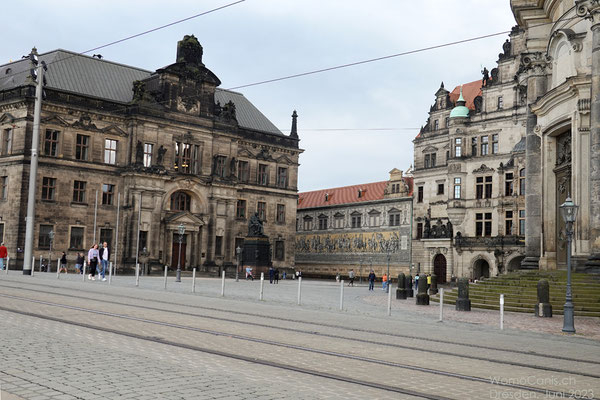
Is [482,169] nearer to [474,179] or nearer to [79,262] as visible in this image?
[474,179]

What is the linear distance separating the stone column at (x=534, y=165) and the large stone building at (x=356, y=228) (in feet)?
125

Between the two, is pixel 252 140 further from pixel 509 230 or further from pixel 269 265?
pixel 509 230

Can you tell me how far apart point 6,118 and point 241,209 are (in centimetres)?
2309

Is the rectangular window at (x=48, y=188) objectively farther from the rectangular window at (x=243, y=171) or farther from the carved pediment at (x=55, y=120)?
the rectangular window at (x=243, y=171)

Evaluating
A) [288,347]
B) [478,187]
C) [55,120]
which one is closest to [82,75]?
[55,120]

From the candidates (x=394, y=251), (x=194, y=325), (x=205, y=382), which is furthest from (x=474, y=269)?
(x=205, y=382)

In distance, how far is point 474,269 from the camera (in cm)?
6009

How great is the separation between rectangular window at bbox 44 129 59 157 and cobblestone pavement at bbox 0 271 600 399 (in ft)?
115

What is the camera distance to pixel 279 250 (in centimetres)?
6644

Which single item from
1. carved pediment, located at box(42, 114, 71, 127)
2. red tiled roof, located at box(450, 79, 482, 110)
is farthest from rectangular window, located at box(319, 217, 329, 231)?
carved pediment, located at box(42, 114, 71, 127)

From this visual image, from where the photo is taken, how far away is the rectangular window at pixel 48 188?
164ft

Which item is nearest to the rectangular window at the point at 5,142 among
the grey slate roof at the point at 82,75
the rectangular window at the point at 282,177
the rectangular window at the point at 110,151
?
the grey slate roof at the point at 82,75

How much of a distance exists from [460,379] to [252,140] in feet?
186

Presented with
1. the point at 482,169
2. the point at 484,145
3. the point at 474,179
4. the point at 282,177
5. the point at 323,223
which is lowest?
the point at 323,223
